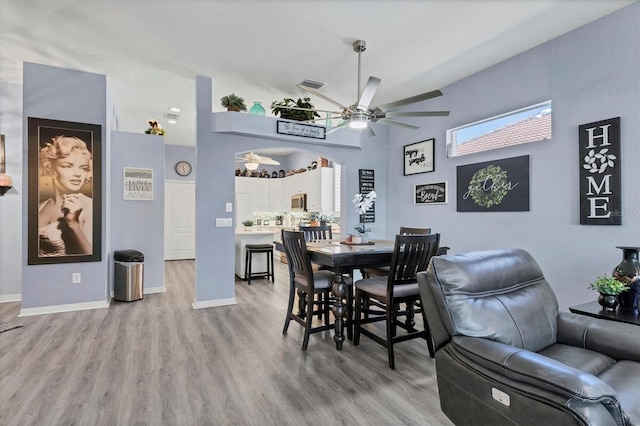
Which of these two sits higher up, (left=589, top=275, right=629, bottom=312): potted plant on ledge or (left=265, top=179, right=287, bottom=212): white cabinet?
(left=265, top=179, right=287, bottom=212): white cabinet

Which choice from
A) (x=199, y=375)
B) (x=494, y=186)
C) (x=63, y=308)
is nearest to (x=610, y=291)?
(x=494, y=186)

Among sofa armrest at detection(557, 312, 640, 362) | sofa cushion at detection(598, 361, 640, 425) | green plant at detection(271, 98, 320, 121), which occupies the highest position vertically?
green plant at detection(271, 98, 320, 121)

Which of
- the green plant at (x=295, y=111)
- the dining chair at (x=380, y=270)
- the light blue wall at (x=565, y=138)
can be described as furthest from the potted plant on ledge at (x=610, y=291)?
the green plant at (x=295, y=111)

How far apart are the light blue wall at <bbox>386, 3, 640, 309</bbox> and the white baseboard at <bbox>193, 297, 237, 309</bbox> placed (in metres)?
3.03

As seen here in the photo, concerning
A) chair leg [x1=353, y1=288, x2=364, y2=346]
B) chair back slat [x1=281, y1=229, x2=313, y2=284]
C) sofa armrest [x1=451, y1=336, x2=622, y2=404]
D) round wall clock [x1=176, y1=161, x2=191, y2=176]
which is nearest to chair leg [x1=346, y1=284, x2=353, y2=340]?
chair leg [x1=353, y1=288, x2=364, y2=346]

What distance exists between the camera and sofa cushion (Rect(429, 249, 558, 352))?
5.36ft

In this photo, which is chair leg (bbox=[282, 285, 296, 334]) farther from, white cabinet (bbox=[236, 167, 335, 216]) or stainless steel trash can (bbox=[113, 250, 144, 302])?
white cabinet (bbox=[236, 167, 335, 216])

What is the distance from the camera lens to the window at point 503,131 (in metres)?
3.25

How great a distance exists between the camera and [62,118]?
12.8ft

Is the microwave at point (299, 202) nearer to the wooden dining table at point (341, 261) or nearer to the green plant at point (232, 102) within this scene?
the green plant at point (232, 102)

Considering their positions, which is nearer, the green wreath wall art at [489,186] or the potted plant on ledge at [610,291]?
the potted plant on ledge at [610,291]

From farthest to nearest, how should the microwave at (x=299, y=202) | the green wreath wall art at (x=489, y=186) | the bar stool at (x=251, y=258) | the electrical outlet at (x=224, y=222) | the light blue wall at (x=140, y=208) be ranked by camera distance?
the microwave at (x=299, y=202) < the bar stool at (x=251, y=258) < the light blue wall at (x=140, y=208) < the electrical outlet at (x=224, y=222) < the green wreath wall art at (x=489, y=186)

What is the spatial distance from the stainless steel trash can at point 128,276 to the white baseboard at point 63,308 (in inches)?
10.3

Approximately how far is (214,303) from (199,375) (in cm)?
184
